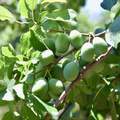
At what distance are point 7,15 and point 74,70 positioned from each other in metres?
0.34

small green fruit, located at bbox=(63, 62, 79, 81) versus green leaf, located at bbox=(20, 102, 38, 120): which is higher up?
small green fruit, located at bbox=(63, 62, 79, 81)

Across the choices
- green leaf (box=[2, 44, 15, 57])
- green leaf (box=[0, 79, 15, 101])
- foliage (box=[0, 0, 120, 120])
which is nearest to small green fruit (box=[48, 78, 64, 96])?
foliage (box=[0, 0, 120, 120])

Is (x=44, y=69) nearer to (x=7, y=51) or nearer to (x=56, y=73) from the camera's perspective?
(x=56, y=73)

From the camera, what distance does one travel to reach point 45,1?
2.31 ft

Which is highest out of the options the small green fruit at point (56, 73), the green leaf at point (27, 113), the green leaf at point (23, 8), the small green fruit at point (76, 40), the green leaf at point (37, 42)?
the green leaf at point (23, 8)

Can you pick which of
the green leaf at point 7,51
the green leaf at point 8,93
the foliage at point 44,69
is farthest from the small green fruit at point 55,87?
the green leaf at point 7,51

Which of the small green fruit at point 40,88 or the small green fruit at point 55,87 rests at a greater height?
the small green fruit at point 40,88

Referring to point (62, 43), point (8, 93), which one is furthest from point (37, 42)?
point (8, 93)

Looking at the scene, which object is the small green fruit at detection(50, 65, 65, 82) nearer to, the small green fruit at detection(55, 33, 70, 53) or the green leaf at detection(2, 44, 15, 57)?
the small green fruit at detection(55, 33, 70, 53)

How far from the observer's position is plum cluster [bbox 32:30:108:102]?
1.85ft

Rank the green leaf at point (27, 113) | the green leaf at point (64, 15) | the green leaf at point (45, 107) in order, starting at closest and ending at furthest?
the green leaf at point (45, 107), the green leaf at point (27, 113), the green leaf at point (64, 15)

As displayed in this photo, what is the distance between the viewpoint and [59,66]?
66 cm

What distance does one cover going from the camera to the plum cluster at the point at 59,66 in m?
0.56

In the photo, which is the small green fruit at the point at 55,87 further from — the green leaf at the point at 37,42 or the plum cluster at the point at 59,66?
the green leaf at the point at 37,42
